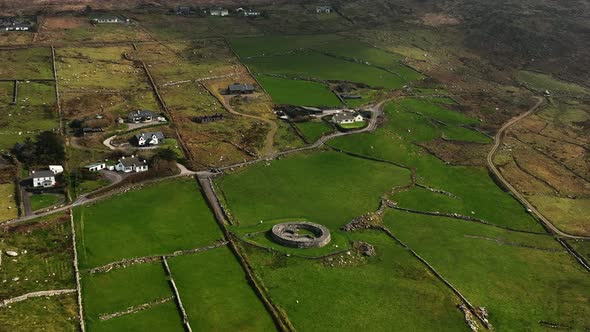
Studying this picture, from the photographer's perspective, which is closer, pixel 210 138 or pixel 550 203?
pixel 550 203

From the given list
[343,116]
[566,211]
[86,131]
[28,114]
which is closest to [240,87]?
[343,116]

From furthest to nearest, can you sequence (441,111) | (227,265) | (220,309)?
(441,111)
(227,265)
(220,309)

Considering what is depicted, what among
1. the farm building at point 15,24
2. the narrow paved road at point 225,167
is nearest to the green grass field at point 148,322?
the narrow paved road at point 225,167

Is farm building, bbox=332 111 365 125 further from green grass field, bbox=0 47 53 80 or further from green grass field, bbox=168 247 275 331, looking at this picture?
green grass field, bbox=0 47 53 80

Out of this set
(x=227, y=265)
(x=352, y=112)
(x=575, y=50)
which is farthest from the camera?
(x=575, y=50)

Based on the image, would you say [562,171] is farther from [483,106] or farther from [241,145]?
[241,145]

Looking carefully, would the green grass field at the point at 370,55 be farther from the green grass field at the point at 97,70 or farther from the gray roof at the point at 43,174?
the gray roof at the point at 43,174

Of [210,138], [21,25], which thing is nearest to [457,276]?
[210,138]

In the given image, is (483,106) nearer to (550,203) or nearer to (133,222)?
(550,203)
